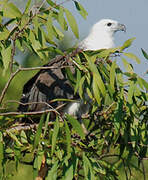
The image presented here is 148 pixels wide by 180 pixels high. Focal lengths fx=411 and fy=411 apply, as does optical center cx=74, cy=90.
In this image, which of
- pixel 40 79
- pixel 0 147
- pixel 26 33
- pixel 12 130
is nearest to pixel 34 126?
pixel 12 130

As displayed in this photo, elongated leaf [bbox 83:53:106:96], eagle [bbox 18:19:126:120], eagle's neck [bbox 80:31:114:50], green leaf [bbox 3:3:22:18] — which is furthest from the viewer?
eagle's neck [bbox 80:31:114:50]

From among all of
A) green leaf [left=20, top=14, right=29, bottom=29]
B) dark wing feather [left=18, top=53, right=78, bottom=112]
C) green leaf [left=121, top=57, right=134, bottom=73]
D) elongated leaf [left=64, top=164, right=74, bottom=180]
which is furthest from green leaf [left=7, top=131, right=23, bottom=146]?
dark wing feather [left=18, top=53, right=78, bottom=112]

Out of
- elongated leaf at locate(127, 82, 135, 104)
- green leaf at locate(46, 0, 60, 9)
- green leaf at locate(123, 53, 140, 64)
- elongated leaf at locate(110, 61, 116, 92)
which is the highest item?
green leaf at locate(46, 0, 60, 9)

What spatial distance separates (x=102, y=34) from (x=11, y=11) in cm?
310

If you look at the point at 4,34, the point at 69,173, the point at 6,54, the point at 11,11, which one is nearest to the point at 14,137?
the point at 69,173

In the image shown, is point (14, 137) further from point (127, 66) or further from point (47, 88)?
Answer: point (47, 88)

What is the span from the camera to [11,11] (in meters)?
2.84

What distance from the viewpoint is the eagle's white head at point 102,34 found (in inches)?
222

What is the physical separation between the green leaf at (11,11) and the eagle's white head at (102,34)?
106 inches

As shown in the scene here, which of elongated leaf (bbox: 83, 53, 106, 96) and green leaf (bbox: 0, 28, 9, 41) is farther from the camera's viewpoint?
green leaf (bbox: 0, 28, 9, 41)

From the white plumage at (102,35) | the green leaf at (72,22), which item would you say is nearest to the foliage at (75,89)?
the green leaf at (72,22)

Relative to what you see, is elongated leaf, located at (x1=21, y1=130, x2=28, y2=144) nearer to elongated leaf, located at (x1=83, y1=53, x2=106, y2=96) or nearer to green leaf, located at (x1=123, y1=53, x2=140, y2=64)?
elongated leaf, located at (x1=83, y1=53, x2=106, y2=96)

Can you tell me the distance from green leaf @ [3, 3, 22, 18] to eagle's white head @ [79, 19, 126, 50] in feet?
8.83

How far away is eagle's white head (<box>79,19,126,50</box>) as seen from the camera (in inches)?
222
